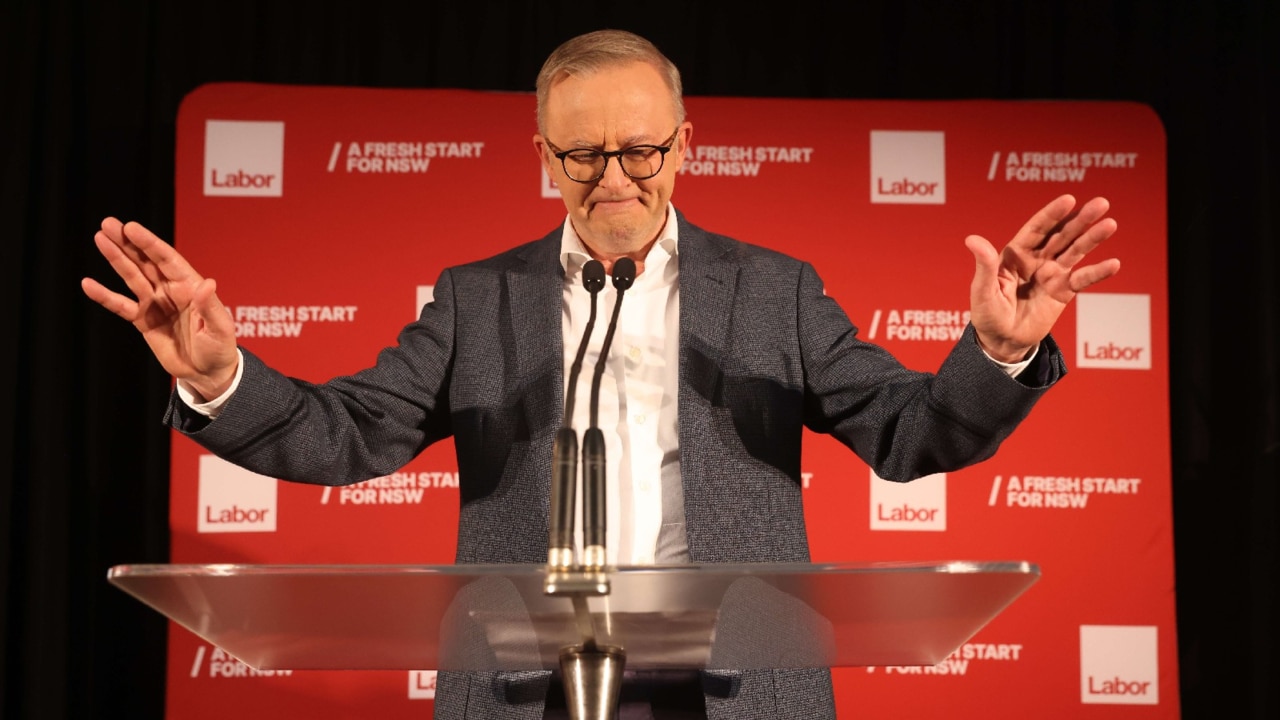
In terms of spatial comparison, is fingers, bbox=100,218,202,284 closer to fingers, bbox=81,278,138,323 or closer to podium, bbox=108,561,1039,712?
fingers, bbox=81,278,138,323

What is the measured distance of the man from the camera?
1601mm

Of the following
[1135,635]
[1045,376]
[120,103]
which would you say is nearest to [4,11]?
[120,103]

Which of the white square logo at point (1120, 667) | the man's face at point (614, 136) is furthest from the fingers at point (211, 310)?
the white square logo at point (1120, 667)

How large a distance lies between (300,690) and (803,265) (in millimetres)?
2166

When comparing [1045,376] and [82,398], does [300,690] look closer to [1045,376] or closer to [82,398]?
[82,398]

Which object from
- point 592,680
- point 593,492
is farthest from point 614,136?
point 592,680

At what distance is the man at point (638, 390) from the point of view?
1.60 metres

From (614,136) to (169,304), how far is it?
735mm

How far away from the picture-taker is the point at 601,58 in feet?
6.42

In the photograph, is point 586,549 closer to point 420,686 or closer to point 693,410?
point 693,410

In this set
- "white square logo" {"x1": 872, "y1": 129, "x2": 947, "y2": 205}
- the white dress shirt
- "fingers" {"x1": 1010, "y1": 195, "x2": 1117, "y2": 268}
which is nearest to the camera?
"fingers" {"x1": 1010, "y1": 195, "x2": 1117, "y2": 268}

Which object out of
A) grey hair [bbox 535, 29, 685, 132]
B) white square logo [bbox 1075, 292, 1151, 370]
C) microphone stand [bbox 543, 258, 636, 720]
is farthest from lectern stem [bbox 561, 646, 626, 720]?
white square logo [bbox 1075, 292, 1151, 370]

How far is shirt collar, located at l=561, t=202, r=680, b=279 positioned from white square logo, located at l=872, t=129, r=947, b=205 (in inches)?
74.1

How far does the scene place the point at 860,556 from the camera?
366 cm
